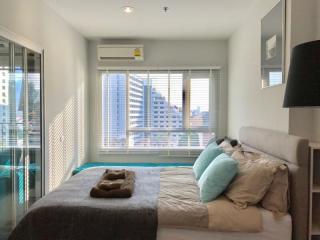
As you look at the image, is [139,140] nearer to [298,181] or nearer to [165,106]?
[165,106]

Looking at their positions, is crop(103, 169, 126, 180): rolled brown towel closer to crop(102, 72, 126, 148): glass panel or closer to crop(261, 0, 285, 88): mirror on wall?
crop(261, 0, 285, 88): mirror on wall

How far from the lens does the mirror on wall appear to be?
7.72 feet

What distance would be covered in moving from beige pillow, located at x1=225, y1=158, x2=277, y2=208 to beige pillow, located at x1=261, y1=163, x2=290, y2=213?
0.04 meters

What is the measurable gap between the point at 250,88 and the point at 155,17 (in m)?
1.57

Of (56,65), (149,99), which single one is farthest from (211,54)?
(56,65)

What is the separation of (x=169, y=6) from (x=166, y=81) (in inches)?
67.6

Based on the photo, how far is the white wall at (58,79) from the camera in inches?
113

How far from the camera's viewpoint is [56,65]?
365 centimetres

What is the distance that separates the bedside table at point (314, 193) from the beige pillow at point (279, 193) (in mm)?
157

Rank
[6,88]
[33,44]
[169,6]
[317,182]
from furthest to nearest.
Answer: [169,6]
[33,44]
[6,88]
[317,182]

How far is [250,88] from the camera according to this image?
3400 millimetres

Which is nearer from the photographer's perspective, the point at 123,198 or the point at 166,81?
the point at 123,198

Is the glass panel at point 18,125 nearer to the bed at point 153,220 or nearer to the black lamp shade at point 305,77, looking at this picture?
the bed at point 153,220

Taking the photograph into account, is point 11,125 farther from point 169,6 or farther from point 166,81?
point 166,81
